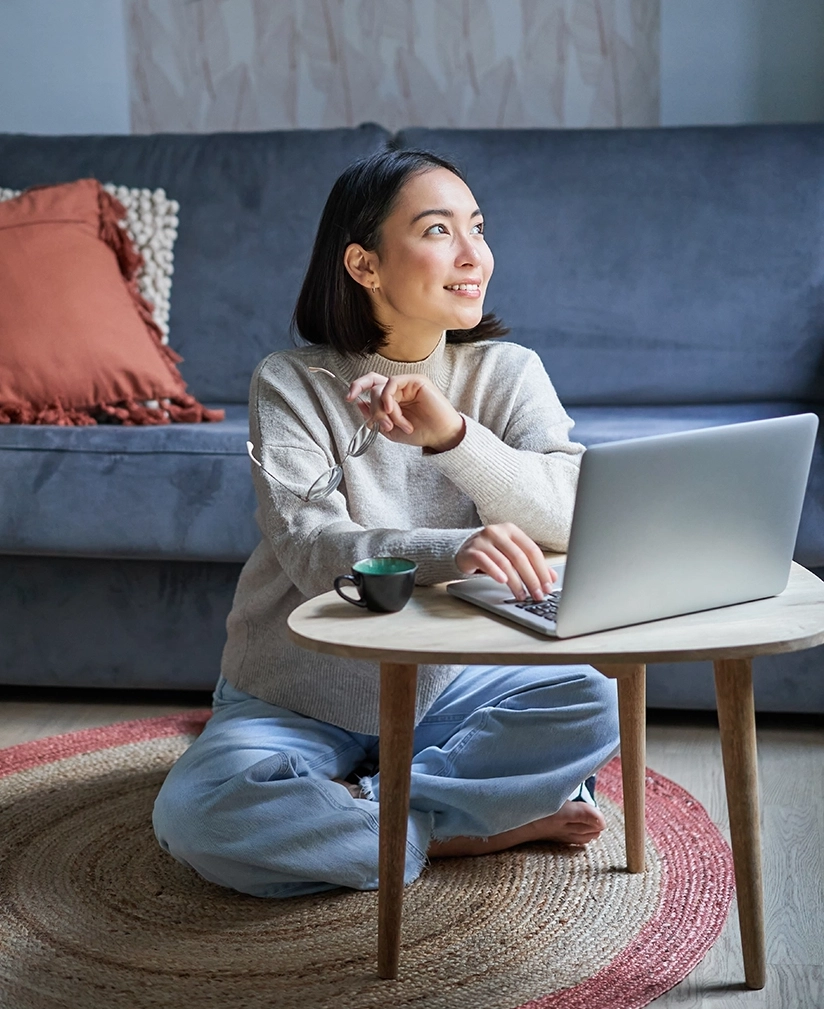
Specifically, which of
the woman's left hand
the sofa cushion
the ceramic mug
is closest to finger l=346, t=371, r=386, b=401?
the woman's left hand

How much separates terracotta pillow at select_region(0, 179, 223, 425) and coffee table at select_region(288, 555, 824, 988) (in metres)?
1.12

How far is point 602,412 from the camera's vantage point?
2.35 meters

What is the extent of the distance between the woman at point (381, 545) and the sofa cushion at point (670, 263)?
0.85 meters

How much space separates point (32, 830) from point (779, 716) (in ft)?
3.85

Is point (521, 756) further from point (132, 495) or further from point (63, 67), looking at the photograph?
point (63, 67)

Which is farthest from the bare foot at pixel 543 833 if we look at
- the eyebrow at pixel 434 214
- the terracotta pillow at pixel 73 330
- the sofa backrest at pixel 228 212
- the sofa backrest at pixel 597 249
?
the sofa backrest at pixel 228 212

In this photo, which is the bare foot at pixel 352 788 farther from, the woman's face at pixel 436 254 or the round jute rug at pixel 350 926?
the woman's face at pixel 436 254

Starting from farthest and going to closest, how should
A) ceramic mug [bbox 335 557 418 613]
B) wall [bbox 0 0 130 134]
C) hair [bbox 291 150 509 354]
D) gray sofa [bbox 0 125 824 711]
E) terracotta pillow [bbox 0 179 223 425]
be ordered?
wall [bbox 0 0 130 134] → gray sofa [bbox 0 125 824 711] → terracotta pillow [bbox 0 179 223 425] → hair [bbox 291 150 509 354] → ceramic mug [bbox 335 557 418 613]

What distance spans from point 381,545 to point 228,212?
142cm

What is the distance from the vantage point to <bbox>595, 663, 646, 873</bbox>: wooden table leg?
4.79 ft

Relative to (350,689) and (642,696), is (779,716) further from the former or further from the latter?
(350,689)

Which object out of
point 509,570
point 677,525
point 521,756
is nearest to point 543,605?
point 509,570

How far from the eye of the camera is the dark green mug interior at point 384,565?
1.18 metres

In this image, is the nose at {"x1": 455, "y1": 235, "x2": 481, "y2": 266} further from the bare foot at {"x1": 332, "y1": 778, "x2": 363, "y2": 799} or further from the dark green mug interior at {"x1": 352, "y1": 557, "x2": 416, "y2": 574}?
the bare foot at {"x1": 332, "y1": 778, "x2": 363, "y2": 799}
